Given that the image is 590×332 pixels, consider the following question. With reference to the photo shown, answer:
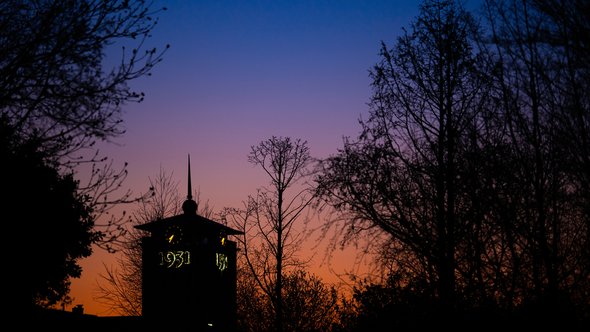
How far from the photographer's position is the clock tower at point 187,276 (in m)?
28.9

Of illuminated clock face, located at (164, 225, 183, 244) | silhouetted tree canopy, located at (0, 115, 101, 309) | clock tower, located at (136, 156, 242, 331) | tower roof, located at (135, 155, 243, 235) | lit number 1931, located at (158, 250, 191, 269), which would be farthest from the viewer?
tower roof, located at (135, 155, 243, 235)

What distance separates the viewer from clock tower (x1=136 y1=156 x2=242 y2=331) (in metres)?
28.9

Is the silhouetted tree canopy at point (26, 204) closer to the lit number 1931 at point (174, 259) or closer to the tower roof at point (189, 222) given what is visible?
the lit number 1931 at point (174, 259)

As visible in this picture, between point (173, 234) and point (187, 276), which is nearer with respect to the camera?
point (187, 276)

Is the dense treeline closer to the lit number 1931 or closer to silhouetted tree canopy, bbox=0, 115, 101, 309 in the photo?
silhouetted tree canopy, bbox=0, 115, 101, 309

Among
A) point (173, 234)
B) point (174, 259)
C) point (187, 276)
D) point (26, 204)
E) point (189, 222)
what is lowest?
point (26, 204)

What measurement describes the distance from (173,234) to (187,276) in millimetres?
2168

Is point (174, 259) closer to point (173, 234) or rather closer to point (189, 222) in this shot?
point (173, 234)

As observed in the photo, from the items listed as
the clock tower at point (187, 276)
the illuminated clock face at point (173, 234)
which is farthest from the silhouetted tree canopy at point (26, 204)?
the illuminated clock face at point (173, 234)

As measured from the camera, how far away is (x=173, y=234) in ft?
99.1

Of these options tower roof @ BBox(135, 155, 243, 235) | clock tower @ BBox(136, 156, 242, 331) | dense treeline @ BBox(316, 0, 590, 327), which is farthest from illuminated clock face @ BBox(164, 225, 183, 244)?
dense treeline @ BBox(316, 0, 590, 327)

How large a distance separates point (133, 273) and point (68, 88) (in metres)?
32.0

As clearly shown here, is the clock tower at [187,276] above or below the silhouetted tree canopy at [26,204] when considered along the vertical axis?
above

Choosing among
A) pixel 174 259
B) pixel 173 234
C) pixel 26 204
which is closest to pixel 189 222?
pixel 173 234
